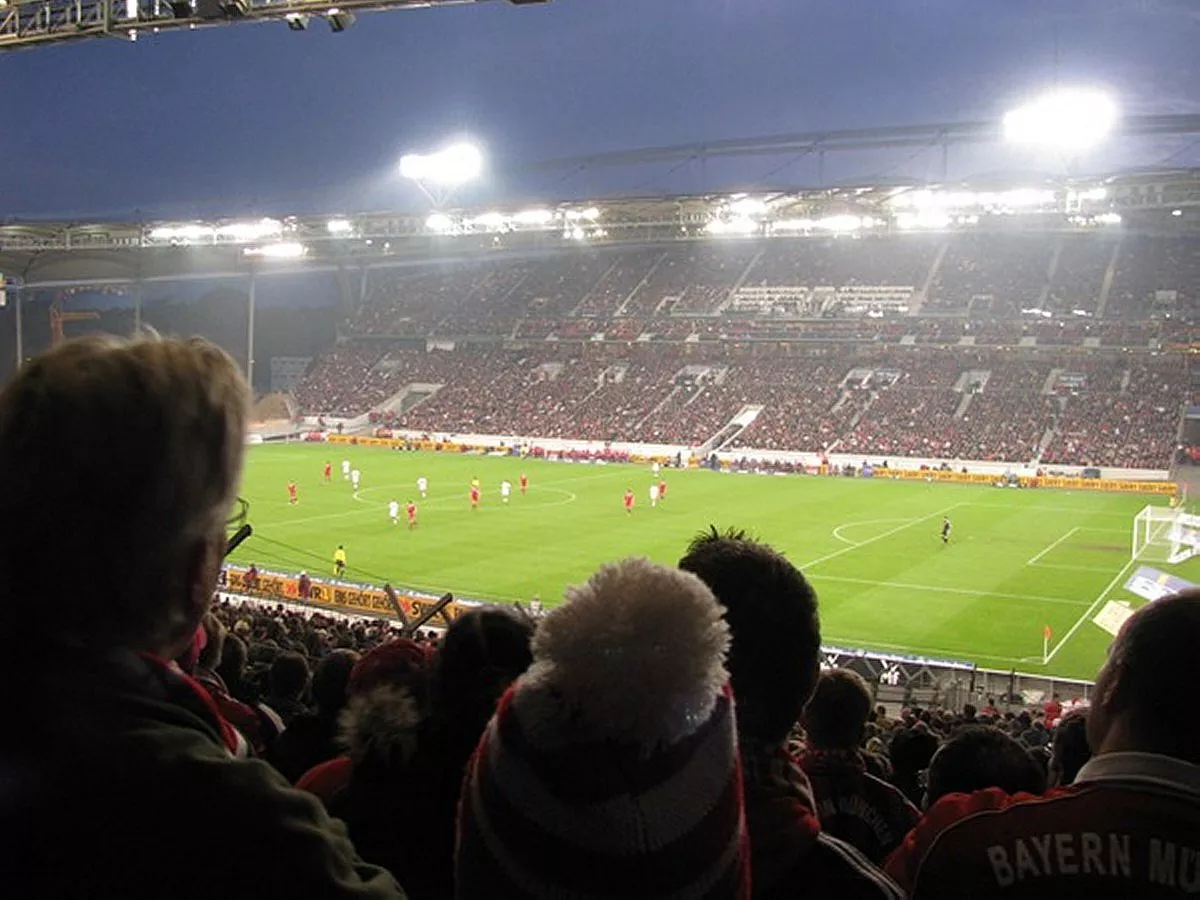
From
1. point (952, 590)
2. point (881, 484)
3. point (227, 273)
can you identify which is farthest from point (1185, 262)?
point (227, 273)

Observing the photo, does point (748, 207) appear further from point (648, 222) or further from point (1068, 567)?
point (1068, 567)

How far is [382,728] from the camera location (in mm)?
3025

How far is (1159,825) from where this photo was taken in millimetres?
2270

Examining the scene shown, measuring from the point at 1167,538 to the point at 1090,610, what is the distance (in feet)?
32.5

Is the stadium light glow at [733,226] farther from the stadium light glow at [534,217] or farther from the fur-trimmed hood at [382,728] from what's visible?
the fur-trimmed hood at [382,728]

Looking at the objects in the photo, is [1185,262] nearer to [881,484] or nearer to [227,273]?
[881,484]

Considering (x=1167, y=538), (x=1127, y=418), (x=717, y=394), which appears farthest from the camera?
(x=717, y=394)

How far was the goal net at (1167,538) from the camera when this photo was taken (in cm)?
3238

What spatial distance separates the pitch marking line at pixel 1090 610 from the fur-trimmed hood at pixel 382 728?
21946 millimetres

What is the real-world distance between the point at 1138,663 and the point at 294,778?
3309 millimetres

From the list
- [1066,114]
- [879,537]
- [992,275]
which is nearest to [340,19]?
[879,537]

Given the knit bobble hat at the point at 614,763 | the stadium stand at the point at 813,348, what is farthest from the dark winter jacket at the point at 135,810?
the stadium stand at the point at 813,348

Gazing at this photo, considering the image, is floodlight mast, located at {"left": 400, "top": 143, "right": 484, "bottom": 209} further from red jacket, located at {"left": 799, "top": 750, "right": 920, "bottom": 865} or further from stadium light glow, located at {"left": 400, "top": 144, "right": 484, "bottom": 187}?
red jacket, located at {"left": 799, "top": 750, "right": 920, "bottom": 865}

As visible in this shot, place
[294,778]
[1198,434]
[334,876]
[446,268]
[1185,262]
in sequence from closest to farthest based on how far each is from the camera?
[334,876] < [294,778] < [1198,434] < [1185,262] < [446,268]
